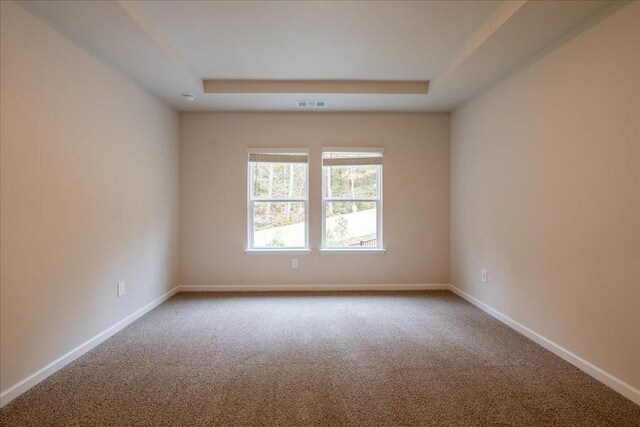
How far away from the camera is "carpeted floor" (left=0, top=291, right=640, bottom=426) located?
5.84ft

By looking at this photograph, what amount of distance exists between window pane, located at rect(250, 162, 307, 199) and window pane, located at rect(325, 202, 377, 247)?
1.81 ft

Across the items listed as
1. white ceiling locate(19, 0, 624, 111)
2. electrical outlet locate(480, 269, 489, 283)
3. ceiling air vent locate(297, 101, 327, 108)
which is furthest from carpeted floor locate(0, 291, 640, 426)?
ceiling air vent locate(297, 101, 327, 108)

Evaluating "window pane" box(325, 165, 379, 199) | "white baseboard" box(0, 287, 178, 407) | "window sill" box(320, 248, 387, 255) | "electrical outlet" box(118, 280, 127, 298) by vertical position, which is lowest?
"white baseboard" box(0, 287, 178, 407)

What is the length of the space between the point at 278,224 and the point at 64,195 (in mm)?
2501

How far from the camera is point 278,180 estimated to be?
14.6 feet

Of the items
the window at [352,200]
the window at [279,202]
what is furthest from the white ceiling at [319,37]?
the window at [352,200]

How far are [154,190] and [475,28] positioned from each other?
3.60 m

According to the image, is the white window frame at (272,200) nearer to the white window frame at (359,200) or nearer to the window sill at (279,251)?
the window sill at (279,251)

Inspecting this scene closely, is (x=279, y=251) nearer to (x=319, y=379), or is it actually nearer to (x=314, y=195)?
(x=314, y=195)

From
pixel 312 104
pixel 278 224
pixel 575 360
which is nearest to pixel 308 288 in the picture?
pixel 278 224

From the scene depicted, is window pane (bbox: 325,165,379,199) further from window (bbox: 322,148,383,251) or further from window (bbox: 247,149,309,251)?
window (bbox: 247,149,309,251)

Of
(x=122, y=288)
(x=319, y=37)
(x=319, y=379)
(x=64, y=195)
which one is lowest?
(x=319, y=379)

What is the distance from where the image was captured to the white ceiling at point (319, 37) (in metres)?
2.25

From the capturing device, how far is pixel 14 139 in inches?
77.7
